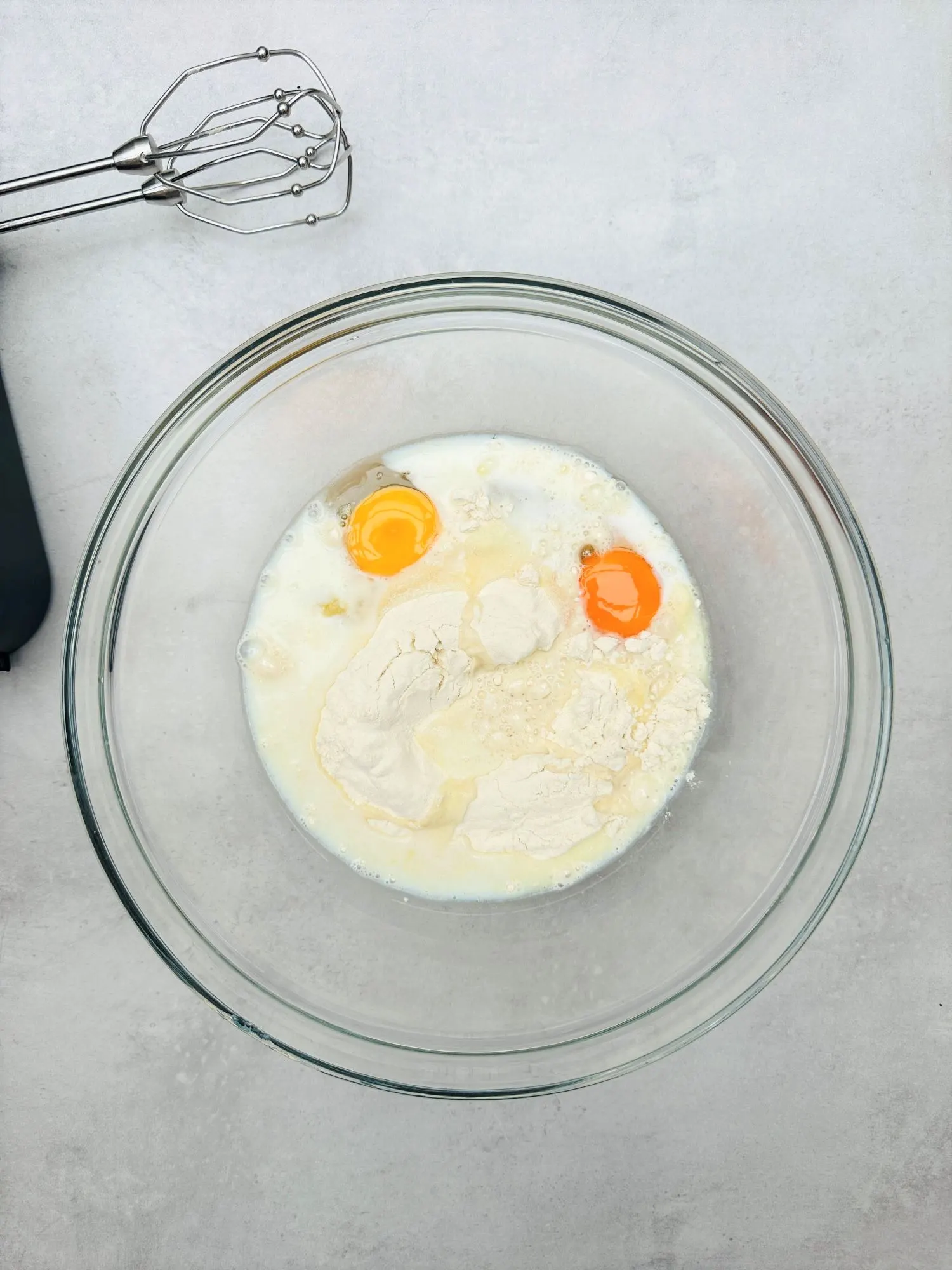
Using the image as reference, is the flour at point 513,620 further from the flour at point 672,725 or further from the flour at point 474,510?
the flour at point 672,725

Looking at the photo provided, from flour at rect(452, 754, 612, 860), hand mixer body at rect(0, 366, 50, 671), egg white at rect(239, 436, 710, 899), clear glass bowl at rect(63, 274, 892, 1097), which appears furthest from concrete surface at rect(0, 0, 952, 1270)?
flour at rect(452, 754, 612, 860)

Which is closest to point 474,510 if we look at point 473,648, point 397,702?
point 473,648

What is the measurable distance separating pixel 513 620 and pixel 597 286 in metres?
0.65

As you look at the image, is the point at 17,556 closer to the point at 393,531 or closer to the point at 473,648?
the point at 393,531

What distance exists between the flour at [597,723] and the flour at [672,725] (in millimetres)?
40

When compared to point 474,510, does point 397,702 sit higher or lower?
lower

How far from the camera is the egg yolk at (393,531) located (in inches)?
56.1

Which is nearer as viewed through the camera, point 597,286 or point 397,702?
point 397,702

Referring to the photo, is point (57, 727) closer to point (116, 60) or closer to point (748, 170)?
point (116, 60)

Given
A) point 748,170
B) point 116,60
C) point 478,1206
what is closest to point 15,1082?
point 478,1206

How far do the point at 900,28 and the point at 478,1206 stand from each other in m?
2.38

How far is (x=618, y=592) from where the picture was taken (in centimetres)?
143

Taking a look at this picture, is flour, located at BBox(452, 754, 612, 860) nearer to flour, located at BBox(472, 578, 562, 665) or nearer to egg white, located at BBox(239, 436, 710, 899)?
egg white, located at BBox(239, 436, 710, 899)

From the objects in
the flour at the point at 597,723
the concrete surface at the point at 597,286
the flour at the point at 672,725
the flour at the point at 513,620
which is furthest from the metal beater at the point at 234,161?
the flour at the point at 672,725
